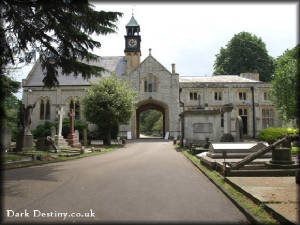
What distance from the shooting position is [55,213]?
457 centimetres

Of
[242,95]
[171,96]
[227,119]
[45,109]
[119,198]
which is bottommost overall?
[119,198]

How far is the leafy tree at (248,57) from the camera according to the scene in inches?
2029

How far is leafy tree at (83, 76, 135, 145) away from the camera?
2411 cm

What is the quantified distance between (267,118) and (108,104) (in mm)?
27511

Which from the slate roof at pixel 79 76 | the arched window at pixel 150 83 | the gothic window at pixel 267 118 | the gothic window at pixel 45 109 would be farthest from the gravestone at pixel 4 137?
the gothic window at pixel 267 118

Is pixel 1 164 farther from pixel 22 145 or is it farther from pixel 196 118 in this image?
pixel 196 118

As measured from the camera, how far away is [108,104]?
78.8 ft

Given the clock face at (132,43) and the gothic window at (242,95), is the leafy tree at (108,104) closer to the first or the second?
the clock face at (132,43)

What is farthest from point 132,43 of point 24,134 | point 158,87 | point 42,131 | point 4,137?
point 4,137

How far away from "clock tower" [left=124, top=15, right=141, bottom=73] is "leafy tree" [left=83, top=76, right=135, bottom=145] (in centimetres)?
1714

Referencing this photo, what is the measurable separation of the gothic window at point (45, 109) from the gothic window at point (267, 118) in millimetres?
36215

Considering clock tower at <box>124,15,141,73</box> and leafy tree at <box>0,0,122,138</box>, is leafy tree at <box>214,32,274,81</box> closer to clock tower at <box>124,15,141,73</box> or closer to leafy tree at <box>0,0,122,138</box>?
clock tower at <box>124,15,141,73</box>

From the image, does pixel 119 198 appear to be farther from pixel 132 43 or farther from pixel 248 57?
pixel 248 57

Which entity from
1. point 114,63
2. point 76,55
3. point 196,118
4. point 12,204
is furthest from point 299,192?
point 114,63
